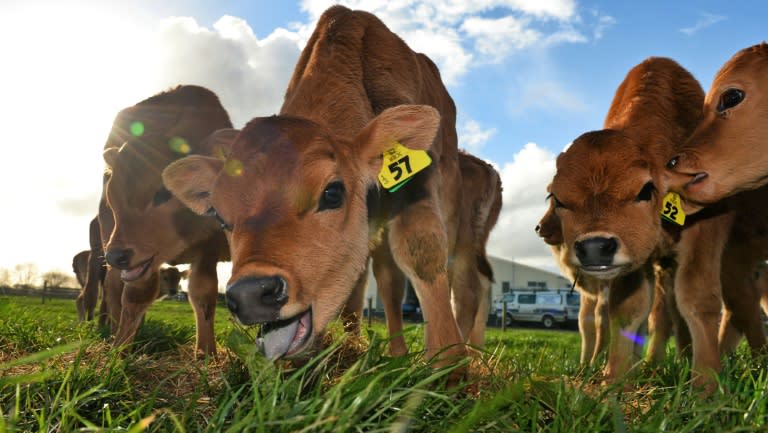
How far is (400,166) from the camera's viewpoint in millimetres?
3527

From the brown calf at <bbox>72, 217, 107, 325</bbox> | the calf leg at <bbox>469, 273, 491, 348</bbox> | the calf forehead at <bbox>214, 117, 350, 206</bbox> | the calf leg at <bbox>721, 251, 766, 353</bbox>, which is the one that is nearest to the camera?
the calf forehead at <bbox>214, 117, 350, 206</bbox>

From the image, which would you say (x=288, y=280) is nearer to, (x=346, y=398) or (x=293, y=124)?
(x=346, y=398)

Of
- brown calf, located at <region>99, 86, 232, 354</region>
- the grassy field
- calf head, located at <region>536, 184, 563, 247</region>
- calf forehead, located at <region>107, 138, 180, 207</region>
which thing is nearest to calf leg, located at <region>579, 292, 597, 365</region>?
calf head, located at <region>536, 184, 563, 247</region>

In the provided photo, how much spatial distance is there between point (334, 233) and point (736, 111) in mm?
3031

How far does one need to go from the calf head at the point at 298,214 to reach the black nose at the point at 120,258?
75.5 inches

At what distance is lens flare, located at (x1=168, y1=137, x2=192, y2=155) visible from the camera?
18.0 ft

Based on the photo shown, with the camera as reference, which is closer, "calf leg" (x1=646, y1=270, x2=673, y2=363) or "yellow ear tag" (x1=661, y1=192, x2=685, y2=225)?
"yellow ear tag" (x1=661, y1=192, x2=685, y2=225)

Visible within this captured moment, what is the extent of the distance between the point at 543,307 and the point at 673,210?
95.3ft

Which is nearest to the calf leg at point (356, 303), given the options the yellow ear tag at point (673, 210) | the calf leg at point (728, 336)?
the yellow ear tag at point (673, 210)

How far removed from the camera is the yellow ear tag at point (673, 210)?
4250mm

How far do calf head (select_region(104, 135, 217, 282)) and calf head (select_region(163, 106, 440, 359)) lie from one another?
1.98 m

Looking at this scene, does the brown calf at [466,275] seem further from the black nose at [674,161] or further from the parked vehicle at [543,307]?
the parked vehicle at [543,307]

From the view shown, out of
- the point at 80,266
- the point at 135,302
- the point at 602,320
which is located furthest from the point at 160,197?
the point at 80,266

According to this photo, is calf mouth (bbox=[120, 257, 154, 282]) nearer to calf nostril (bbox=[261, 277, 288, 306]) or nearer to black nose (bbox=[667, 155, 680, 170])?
calf nostril (bbox=[261, 277, 288, 306])
